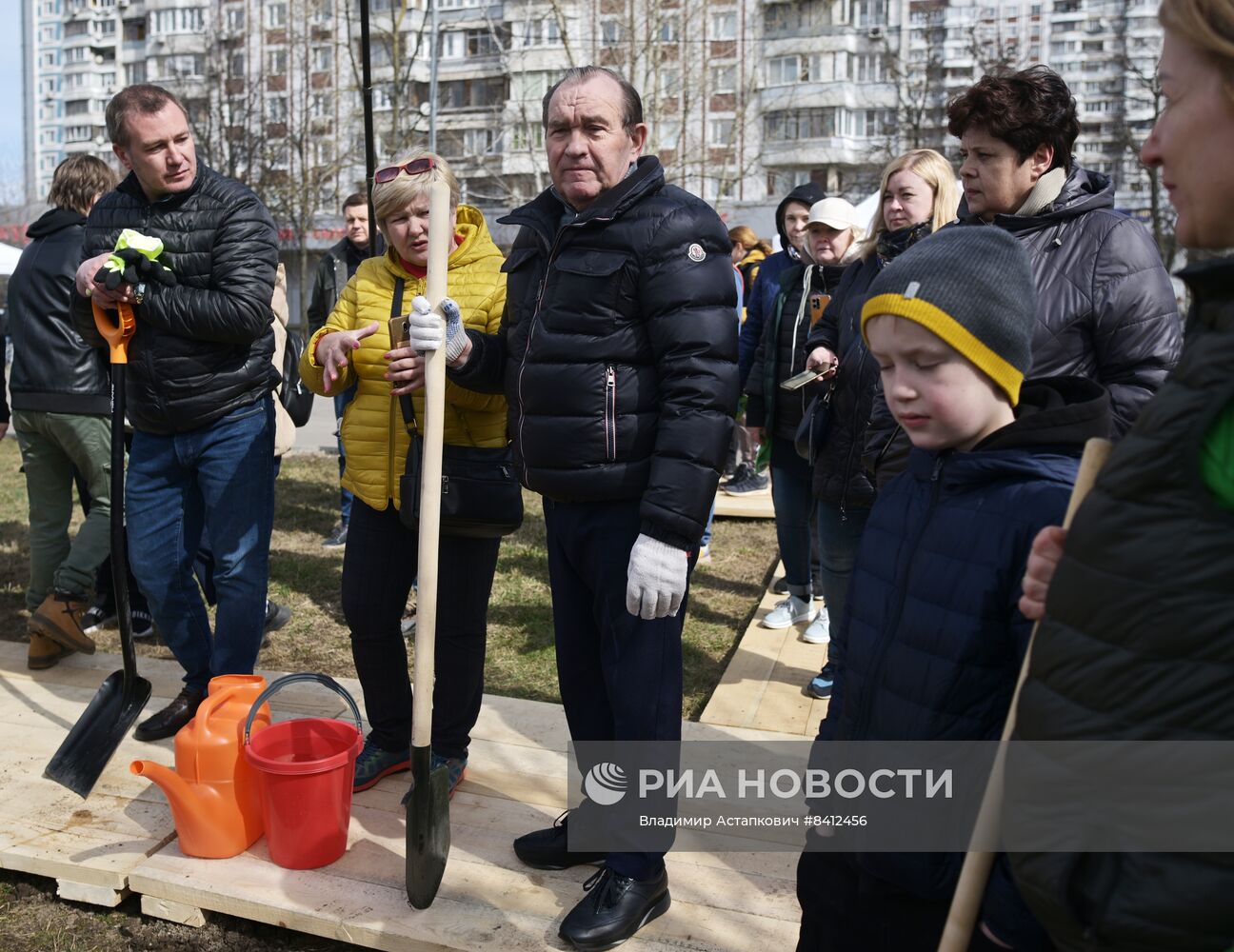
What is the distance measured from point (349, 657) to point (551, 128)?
3.15 meters

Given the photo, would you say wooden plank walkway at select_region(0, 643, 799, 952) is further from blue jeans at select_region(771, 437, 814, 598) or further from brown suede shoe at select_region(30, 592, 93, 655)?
blue jeans at select_region(771, 437, 814, 598)

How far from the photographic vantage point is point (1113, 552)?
47.6 inches

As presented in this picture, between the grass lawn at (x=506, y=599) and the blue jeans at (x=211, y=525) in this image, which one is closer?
the blue jeans at (x=211, y=525)

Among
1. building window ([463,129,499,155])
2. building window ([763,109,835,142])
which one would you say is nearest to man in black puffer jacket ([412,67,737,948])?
building window ([763,109,835,142])

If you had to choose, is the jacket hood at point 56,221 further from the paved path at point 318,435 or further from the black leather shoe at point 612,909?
the paved path at point 318,435

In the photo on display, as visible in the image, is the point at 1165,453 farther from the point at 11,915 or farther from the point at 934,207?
the point at 11,915

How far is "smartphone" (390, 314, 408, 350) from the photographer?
10.0 ft

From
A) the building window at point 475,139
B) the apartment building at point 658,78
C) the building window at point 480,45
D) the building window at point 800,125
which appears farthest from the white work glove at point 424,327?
the building window at point 480,45

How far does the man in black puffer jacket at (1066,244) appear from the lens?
2.75 meters

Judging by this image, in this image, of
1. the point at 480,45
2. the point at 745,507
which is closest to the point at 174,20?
the point at 480,45

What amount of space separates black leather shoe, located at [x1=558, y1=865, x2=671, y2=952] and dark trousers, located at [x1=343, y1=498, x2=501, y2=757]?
2.58 ft

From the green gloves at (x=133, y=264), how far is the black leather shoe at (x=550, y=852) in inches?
84.4

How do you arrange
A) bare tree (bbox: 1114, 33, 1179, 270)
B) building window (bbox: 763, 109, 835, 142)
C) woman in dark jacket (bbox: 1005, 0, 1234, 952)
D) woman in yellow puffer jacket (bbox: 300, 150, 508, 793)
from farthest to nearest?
building window (bbox: 763, 109, 835, 142) < bare tree (bbox: 1114, 33, 1179, 270) < woman in yellow puffer jacket (bbox: 300, 150, 508, 793) < woman in dark jacket (bbox: 1005, 0, 1234, 952)

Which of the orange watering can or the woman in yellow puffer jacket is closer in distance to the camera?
the orange watering can
